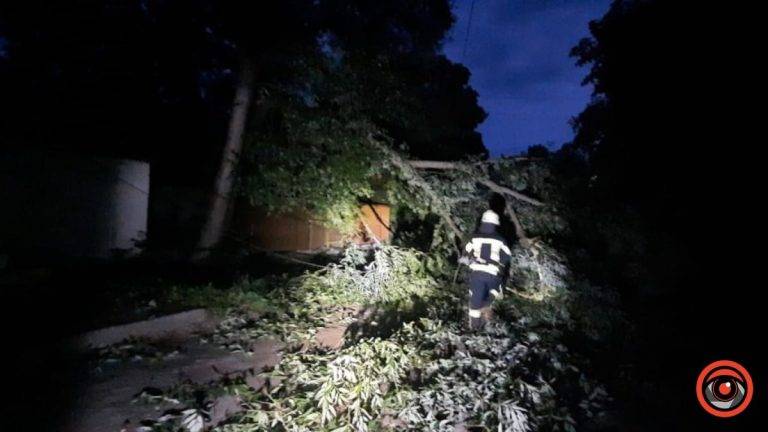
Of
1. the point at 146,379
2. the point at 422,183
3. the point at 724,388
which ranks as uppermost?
the point at 422,183

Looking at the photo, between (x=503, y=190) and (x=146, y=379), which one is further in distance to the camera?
(x=503, y=190)

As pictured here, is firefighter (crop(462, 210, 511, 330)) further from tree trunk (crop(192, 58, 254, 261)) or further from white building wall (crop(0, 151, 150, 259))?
white building wall (crop(0, 151, 150, 259))

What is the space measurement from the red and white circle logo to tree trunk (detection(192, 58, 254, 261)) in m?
6.72

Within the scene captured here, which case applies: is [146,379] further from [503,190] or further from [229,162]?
[503,190]

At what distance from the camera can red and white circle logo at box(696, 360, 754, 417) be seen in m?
3.99

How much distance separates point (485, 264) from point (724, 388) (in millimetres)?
2616

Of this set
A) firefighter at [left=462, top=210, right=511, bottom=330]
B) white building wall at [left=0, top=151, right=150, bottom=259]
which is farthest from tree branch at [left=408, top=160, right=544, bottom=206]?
white building wall at [left=0, top=151, right=150, bottom=259]

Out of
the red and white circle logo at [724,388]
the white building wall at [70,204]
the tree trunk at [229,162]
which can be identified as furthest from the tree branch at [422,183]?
the white building wall at [70,204]

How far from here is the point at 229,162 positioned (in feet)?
23.5

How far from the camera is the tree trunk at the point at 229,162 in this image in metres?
7.12

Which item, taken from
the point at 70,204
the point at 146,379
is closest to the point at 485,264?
the point at 146,379

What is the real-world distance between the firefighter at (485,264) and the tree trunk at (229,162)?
4.12 m

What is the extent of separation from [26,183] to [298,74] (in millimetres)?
4929

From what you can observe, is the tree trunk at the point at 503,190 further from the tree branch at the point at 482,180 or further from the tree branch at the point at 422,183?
the tree branch at the point at 422,183
